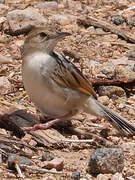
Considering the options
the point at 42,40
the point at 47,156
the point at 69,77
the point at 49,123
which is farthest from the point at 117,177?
Result: the point at 42,40

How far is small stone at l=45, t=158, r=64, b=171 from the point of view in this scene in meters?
6.36

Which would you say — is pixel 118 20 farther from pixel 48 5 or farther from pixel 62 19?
pixel 48 5

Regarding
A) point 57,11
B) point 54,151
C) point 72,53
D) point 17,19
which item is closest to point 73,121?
point 54,151

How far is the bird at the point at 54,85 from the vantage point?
7.27m

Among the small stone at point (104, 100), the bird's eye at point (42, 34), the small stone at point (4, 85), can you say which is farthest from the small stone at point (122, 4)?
the bird's eye at point (42, 34)

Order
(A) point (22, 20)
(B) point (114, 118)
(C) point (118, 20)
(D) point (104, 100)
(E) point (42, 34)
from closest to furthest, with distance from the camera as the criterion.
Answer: (E) point (42, 34)
(B) point (114, 118)
(D) point (104, 100)
(A) point (22, 20)
(C) point (118, 20)

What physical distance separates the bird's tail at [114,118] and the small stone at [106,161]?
1.36m

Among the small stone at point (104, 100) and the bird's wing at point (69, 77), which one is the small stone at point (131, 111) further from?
the bird's wing at point (69, 77)

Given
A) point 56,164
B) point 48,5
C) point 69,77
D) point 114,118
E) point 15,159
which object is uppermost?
point 69,77

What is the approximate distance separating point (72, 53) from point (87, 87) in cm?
218

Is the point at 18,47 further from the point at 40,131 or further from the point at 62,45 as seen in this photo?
the point at 40,131

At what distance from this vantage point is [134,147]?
23.8ft

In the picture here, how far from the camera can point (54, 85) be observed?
7383 millimetres

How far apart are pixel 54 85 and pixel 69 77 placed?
34cm
